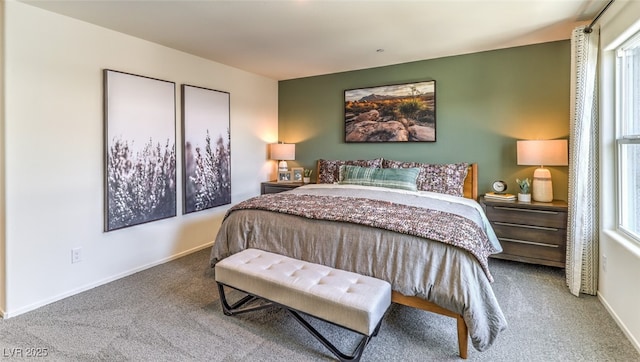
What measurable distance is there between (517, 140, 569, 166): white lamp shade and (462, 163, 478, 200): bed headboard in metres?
0.55

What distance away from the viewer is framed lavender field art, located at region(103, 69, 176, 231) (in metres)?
2.95

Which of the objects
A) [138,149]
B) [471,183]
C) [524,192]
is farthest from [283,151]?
[524,192]

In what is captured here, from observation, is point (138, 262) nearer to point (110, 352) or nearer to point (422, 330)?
point (110, 352)

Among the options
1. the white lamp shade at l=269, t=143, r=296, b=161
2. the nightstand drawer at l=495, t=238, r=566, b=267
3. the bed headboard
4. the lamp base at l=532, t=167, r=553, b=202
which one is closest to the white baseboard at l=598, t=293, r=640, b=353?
the nightstand drawer at l=495, t=238, r=566, b=267

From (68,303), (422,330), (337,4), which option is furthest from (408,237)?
(68,303)

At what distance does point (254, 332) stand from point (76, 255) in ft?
6.13

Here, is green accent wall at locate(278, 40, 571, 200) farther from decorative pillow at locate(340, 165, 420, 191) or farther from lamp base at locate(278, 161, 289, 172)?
lamp base at locate(278, 161, 289, 172)

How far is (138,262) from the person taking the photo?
3248mm

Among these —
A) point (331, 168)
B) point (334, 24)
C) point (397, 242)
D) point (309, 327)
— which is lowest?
point (309, 327)

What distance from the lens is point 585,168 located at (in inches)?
103

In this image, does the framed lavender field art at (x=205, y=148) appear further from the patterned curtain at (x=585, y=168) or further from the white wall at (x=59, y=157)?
the patterned curtain at (x=585, y=168)

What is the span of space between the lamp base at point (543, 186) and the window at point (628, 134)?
0.81 meters

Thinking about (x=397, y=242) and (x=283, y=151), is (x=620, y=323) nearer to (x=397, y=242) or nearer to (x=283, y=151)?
(x=397, y=242)

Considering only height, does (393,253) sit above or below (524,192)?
below
